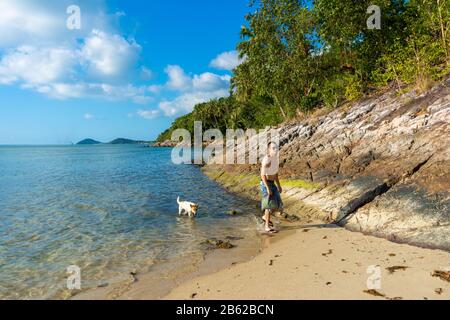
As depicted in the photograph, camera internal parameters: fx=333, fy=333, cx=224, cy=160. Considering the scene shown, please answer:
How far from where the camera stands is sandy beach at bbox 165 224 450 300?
5590 mm

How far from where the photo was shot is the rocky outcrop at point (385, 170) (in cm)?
854

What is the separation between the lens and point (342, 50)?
23766 mm

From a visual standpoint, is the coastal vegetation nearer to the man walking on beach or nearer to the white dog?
the man walking on beach

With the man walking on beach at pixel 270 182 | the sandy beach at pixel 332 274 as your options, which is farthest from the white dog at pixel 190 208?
the sandy beach at pixel 332 274

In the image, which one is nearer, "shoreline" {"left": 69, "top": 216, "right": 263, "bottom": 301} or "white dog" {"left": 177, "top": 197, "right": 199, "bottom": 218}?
"shoreline" {"left": 69, "top": 216, "right": 263, "bottom": 301}

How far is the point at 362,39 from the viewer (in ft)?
71.9

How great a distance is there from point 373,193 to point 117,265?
305 inches

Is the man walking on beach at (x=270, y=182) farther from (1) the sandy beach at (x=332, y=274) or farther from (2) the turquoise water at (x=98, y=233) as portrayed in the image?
(1) the sandy beach at (x=332, y=274)

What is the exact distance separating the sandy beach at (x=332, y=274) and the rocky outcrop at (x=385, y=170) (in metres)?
1.02

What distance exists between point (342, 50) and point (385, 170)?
15.5m

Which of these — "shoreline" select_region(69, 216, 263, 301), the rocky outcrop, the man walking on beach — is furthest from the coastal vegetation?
"shoreline" select_region(69, 216, 263, 301)

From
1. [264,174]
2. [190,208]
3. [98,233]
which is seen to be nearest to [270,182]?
[264,174]

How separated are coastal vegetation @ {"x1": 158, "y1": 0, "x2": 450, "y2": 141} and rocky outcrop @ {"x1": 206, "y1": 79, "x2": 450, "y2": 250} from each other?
2.65 m
